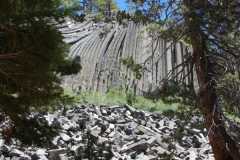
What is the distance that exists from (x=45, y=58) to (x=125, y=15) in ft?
5.11

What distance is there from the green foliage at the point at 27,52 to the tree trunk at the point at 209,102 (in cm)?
224

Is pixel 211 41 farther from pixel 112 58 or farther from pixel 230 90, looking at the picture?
pixel 112 58

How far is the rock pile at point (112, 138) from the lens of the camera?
47.9 feet

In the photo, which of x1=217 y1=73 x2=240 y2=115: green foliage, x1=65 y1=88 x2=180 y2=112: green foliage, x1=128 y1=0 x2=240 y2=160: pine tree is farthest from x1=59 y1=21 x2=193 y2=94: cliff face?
x1=217 y1=73 x2=240 y2=115: green foliage

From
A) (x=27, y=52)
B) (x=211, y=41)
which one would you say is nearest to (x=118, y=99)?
(x=211, y=41)

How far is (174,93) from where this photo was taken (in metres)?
9.03

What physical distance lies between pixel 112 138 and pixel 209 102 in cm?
868

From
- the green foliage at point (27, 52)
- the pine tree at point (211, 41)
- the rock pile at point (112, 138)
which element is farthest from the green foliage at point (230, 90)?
the rock pile at point (112, 138)

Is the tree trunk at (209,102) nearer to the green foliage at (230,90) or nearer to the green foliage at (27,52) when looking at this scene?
the green foliage at (230,90)

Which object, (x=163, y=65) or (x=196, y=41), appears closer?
(x=196, y=41)

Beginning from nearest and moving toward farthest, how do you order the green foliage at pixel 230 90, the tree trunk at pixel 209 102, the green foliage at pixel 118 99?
the green foliage at pixel 230 90 → the tree trunk at pixel 209 102 → the green foliage at pixel 118 99

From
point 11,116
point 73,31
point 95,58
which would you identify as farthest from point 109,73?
point 11,116

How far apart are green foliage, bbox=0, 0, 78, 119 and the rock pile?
4.63 metres

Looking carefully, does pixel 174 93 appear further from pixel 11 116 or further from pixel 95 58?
pixel 95 58
